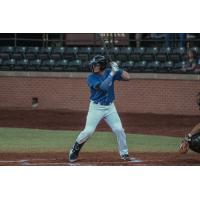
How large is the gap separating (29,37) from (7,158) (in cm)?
1452

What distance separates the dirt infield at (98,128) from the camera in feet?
39.3

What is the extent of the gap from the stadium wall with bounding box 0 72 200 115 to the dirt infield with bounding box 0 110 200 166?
505 mm

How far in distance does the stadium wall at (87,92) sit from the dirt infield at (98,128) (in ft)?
1.66

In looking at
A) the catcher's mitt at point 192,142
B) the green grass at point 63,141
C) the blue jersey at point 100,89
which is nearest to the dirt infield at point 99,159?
the catcher's mitt at point 192,142

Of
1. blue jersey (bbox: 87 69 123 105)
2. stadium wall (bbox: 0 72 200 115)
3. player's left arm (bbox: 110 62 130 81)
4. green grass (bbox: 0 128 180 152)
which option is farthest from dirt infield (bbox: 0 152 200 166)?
stadium wall (bbox: 0 72 200 115)

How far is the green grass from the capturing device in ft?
47.6

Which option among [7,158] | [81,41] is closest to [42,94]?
[81,41]

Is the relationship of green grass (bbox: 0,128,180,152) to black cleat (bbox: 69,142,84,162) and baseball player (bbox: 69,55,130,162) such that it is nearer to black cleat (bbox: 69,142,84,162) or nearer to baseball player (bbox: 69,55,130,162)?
black cleat (bbox: 69,142,84,162)

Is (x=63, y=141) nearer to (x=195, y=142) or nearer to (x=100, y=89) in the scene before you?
(x=100, y=89)

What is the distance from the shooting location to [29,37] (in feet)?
87.2

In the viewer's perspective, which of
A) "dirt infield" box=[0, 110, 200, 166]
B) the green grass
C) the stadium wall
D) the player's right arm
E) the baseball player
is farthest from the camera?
the stadium wall

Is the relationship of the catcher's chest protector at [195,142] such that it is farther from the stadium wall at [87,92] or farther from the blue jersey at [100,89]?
the stadium wall at [87,92]

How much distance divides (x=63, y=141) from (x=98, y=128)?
3.38 m

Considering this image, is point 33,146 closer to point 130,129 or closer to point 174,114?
point 130,129
